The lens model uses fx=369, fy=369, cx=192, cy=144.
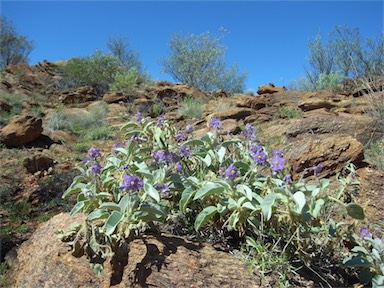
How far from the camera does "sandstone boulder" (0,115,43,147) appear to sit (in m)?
6.91

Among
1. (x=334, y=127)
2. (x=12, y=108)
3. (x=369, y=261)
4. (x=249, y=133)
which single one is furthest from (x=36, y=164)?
(x=12, y=108)

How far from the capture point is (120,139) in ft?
25.8

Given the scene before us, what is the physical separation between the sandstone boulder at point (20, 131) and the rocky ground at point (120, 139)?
18mm

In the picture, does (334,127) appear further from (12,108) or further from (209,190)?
(12,108)

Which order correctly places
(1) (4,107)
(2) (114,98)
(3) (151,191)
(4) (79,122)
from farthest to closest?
(2) (114,98) < (4) (79,122) < (1) (4,107) < (3) (151,191)

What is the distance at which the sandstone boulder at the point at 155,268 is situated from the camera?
1.94 meters

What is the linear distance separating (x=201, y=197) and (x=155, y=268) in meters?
0.47

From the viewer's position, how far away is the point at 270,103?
31.2 ft

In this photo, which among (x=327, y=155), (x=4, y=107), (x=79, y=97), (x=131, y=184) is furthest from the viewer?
(x=79, y=97)

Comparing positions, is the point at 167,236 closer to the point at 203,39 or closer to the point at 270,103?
the point at 270,103

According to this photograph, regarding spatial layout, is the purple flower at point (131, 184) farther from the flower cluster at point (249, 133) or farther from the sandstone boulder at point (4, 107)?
the sandstone boulder at point (4, 107)

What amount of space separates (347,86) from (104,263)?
12.2m

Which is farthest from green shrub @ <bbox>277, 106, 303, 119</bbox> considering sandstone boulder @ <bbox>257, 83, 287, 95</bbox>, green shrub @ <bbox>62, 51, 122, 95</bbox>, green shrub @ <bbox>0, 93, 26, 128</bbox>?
green shrub @ <bbox>62, 51, 122, 95</bbox>

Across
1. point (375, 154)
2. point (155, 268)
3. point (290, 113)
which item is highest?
point (290, 113)
